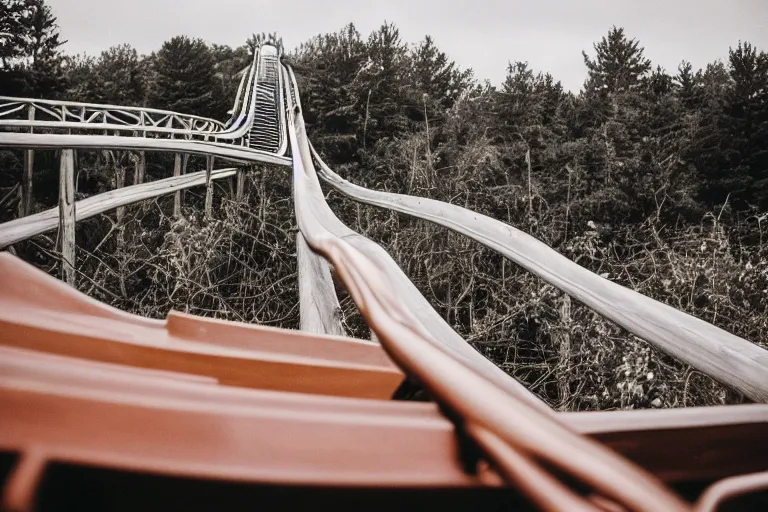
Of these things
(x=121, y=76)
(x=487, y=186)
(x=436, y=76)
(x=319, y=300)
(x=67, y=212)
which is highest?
(x=436, y=76)

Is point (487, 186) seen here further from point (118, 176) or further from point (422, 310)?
point (422, 310)

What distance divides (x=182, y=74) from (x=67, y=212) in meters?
0.40

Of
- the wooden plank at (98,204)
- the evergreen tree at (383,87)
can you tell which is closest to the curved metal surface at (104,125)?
the wooden plank at (98,204)

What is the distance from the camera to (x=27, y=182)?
88 centimetres

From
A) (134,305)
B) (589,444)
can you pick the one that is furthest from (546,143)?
(589,444)

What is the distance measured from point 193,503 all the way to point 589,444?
15 cm

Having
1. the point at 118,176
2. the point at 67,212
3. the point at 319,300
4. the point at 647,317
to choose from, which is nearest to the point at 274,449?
the point at 647,317

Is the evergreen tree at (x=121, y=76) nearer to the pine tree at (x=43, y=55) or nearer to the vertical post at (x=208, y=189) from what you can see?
the pine tree at (x=43, y=55)

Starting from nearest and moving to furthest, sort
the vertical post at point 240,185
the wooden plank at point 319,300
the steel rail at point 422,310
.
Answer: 1. the steel rail at point 422,310
2. the wooden plank at point 319,300
3. the vertical post at point 240,185

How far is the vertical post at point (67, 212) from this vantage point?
89 centimetres

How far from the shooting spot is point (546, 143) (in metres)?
1.65

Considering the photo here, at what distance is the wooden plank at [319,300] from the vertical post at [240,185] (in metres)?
0.60

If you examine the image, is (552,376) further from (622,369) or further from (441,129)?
(441,129)

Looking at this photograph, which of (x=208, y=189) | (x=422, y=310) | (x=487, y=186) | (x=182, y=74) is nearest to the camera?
(x=422, y=310)
